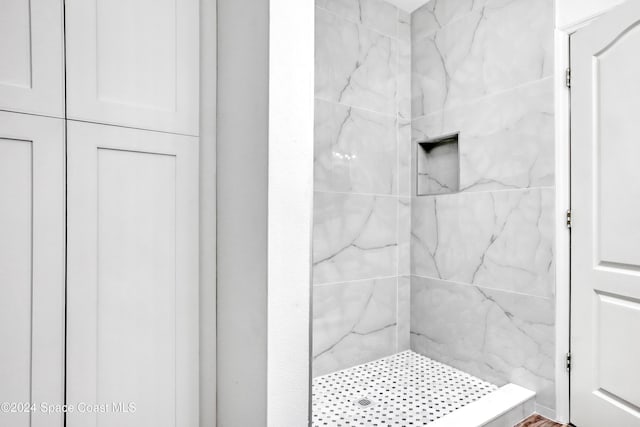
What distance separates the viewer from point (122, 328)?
3.26 feet

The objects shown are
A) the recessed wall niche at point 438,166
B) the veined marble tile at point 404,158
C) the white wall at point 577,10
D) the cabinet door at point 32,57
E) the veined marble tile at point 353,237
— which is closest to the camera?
the cabinet door at point 32,57

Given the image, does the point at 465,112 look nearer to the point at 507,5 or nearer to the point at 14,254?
the point at 507,5

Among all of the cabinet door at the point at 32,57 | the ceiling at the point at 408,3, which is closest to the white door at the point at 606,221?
the ceiling at the point at 408,3

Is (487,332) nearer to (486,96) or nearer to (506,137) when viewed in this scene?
(506,137)

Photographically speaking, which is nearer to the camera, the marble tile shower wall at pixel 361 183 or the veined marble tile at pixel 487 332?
the veined marble tile at pixel 487 332

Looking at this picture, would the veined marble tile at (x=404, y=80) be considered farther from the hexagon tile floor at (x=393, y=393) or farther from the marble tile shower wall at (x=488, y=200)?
the hexagon tile floor at (x=393, y=393)

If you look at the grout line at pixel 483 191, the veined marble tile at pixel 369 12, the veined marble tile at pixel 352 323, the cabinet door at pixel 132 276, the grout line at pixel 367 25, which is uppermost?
the veined marble tile at pixel 369 12

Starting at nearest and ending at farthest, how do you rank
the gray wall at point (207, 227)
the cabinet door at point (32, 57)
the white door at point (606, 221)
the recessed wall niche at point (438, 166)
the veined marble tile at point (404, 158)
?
the cabinet door at point (32, 57), the gray wall at point (207, 227), the white door at point (606, 221), the recessed wall niche at point (438, 166), the veined marble tile at point (404, 158)

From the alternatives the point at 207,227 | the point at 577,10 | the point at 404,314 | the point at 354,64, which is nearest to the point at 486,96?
the point at 577,10

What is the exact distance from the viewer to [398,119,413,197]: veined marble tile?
2.40m

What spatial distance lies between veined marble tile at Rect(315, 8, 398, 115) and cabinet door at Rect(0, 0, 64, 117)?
135cm

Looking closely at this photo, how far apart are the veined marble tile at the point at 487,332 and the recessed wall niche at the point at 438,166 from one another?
23.9 inches

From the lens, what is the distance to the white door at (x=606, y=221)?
4.79 ft

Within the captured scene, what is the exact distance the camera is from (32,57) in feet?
2.88
